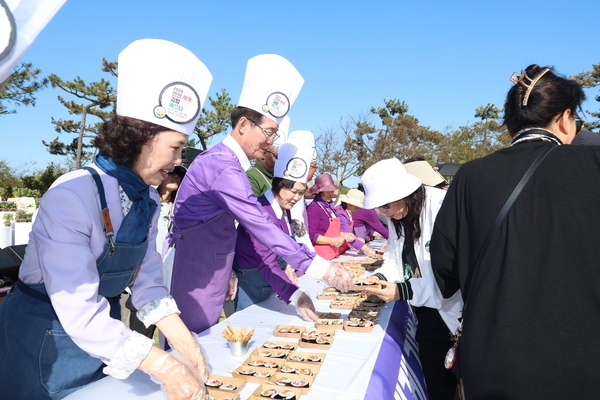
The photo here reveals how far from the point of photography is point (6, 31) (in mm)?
545

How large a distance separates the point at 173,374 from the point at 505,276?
0.96 metres

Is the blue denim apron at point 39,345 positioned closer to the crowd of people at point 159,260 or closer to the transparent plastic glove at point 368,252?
the crowd of people at point 159,260

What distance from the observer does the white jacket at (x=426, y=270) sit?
1915 millimetres

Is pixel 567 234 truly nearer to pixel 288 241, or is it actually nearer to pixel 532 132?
pixel 532 132

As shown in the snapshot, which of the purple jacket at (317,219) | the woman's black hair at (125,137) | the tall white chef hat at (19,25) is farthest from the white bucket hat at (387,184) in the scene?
the purple jacket at (317,219)

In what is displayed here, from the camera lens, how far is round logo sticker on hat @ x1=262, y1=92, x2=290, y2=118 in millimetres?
2459

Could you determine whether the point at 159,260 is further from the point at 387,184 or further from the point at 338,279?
the point at 387,184

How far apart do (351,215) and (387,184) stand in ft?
15.3

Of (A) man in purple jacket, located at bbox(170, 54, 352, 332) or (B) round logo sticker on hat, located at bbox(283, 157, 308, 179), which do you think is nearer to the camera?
(A) man in purple jacket, located at bbox(170, 54, 352, 332)

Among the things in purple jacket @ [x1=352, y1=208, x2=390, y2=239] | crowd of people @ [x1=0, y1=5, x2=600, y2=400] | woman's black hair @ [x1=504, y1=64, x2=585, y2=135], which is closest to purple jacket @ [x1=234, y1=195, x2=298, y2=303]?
crowd of people @ [x1=0, y1=5, x2=600, y2=400]

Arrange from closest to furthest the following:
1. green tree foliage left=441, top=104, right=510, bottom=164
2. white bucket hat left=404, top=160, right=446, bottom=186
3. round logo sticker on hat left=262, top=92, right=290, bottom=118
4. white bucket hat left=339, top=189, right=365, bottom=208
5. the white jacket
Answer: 1. the white jacket
2. round logo sticker on hat left=262, top=92, right=290, bottom=118
3. white bucket hat left=404, top=160, right=446, bottom=186
4. white bucket hat left=339, top=189, right=365, bottom=208
5. green tree foliage left=441, top=104, right=510, bottom=164

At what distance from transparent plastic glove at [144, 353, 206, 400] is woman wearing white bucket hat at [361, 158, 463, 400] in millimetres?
1246

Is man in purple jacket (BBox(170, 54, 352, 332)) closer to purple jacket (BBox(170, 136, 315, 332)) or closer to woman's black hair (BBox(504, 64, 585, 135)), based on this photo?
purple jacket (BBox(170, 136, 315, 332))

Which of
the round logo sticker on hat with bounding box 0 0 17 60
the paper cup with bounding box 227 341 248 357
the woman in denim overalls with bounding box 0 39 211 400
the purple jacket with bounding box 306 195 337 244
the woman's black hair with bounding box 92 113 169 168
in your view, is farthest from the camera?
the purple jacket with bounding box 306 195 337 244
